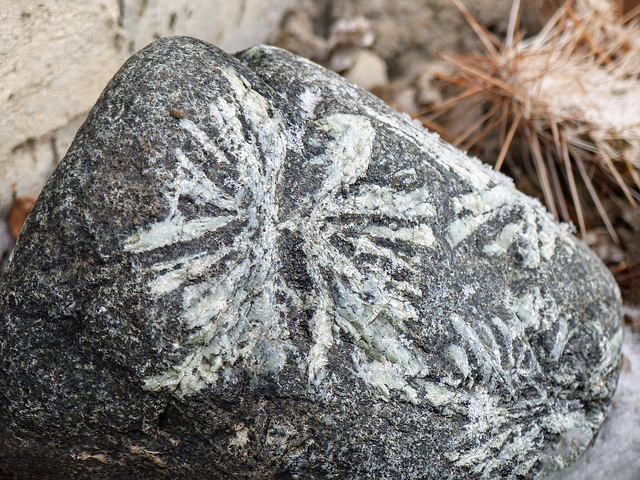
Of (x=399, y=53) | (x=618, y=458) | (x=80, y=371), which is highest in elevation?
(x=399, y=53)

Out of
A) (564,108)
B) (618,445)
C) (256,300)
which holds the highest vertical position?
(564,108)

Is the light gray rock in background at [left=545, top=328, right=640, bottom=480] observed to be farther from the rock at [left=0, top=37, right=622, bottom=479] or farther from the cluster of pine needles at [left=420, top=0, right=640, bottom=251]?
the cluster of pine needles at [left=420, top=0, right=640, bottom=251]

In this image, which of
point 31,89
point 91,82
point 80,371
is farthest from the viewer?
point 91,82

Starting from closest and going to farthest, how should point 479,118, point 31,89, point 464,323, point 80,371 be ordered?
point 80,371 < point 464,323 < point 31,89 < point 479,118

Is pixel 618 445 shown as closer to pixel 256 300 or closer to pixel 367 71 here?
pixel 256 300

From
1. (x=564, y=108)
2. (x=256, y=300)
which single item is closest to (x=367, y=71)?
(x=564, y=108)

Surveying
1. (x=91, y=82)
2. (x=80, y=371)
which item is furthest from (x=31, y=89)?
(x=80, y=371)

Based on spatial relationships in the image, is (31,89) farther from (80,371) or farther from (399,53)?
(399,53)
